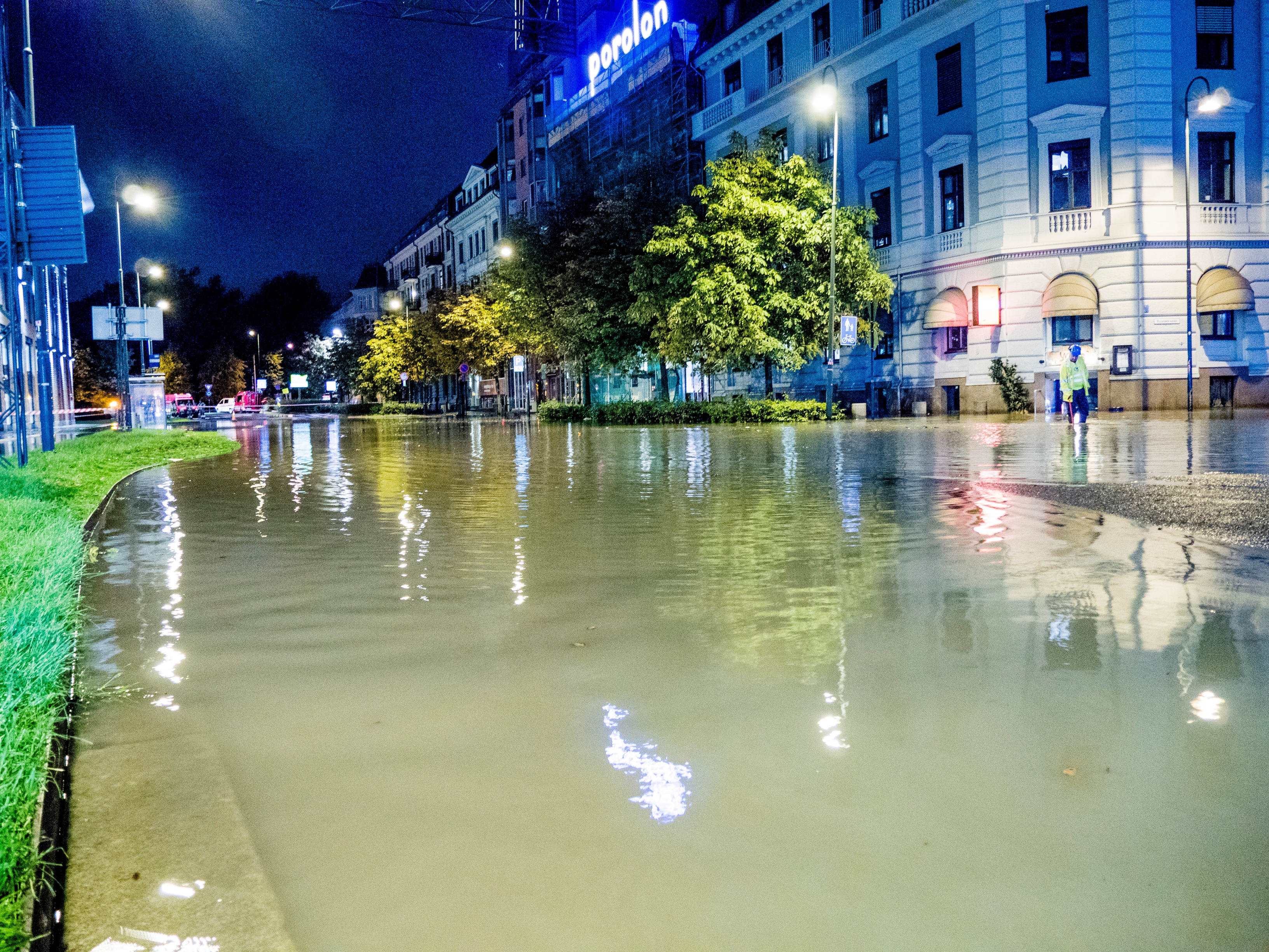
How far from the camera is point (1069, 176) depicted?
114 ft

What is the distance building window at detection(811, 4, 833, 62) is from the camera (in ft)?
139

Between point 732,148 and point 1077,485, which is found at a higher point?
point 732,148

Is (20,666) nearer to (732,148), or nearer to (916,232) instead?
(916,232)

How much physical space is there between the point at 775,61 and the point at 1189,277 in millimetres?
19957

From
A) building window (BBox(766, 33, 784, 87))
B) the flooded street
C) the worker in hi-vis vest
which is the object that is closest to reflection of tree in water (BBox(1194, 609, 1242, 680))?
the flooded street

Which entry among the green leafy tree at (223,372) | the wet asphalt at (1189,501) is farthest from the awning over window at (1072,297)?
the green leafy tree at (223,372)

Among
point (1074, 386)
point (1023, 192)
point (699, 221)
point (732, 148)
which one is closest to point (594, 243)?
point (699, 221)

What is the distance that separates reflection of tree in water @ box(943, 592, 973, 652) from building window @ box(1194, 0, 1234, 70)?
3369cm

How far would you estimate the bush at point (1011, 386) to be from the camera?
35438 mm

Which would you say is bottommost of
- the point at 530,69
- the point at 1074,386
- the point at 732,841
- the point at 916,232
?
the point at 732,841

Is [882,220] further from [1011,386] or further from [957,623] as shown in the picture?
[957,623]

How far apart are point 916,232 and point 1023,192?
184 inches

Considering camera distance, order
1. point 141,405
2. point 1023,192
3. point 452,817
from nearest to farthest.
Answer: point 452,817 → point 1023,192 → point 141,405

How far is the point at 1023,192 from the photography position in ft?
115
